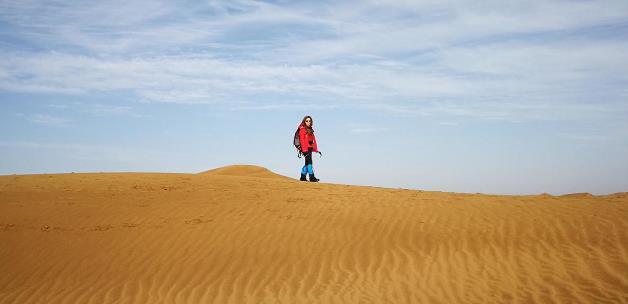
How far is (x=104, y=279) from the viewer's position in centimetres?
909

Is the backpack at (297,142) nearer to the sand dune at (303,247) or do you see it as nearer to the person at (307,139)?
the person at (307,139)

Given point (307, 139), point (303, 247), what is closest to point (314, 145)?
point (307, 139)

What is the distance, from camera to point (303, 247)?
Result: 397 inches

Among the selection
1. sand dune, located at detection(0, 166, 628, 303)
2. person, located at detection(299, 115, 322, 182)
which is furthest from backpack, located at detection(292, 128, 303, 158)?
sand dune, located at detection(0, 166, 628, 303)

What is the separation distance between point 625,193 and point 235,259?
33.6ft

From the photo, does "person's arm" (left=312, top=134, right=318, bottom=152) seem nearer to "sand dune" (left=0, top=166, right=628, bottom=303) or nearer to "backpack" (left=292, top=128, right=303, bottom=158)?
"backpack" (left=292, top=128, right=303, bottom=158)

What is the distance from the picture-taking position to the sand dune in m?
8.30

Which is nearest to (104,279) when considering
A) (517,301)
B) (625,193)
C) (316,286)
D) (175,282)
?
(175,282)

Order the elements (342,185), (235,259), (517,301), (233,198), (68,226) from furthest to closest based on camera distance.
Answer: (342,185) → (233,198) → (68,226) → (235,259) → (517,301)

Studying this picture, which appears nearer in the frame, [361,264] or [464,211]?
[361,264]

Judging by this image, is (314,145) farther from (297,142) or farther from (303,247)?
(303,247)

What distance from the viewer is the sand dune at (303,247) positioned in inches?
327

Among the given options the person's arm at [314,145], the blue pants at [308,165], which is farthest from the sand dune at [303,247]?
the person's arm at [314,145]

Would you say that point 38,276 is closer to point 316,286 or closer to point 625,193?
point 316,286
